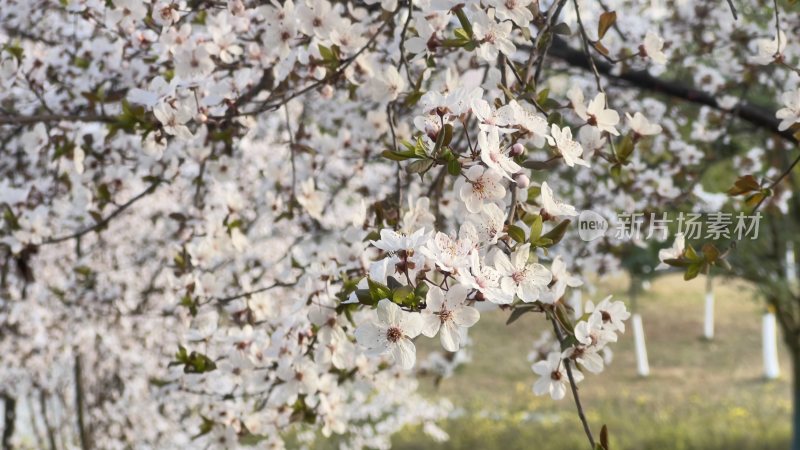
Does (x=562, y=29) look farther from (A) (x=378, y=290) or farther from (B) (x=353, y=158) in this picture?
(B) (x=353, y=158)

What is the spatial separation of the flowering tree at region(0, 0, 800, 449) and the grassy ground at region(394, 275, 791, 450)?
3988 mm

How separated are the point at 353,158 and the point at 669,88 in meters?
1.61

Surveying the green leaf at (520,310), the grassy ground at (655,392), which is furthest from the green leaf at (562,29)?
the grassy ground at (655,392)

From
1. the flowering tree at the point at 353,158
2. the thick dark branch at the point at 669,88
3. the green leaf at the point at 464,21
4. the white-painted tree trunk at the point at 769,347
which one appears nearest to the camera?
the flowering tree at the point at 353,158

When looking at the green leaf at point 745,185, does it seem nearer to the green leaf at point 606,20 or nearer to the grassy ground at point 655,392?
the green leaf at point 606,20

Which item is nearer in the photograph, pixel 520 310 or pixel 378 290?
pixel 378 290

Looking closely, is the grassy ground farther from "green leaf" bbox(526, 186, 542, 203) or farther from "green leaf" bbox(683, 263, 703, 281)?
"green leaf" bbox(526, 186, 542, 203)

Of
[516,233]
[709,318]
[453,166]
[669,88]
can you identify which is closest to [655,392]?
[709,318]

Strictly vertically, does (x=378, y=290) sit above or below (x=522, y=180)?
below

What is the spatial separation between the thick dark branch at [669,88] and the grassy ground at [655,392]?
3887 mm

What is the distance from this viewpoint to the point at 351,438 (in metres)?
7.99

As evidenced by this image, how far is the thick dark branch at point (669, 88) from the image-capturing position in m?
3.25

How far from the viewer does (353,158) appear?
10.00 feet

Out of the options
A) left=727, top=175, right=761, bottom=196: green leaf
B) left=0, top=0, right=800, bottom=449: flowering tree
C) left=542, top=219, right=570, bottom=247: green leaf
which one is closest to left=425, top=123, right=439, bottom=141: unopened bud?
left=0, top=0, right=800, bottom=449: flowering tree
